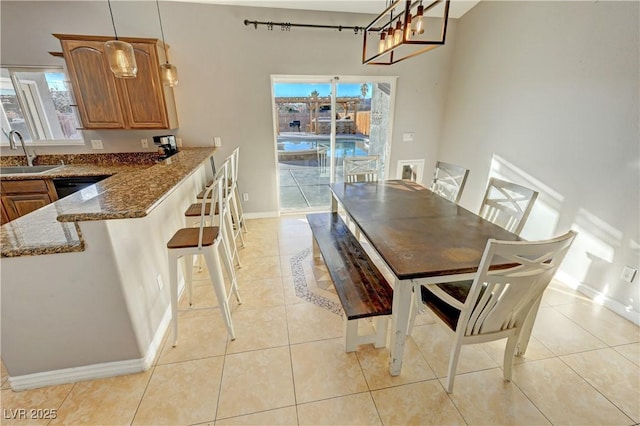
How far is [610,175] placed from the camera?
213cm

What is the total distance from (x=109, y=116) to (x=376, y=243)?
3.27m

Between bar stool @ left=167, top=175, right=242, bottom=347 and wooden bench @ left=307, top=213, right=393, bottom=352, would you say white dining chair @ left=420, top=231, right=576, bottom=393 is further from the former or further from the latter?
bar stool @ left=167, top=175, right=242, bottom=347

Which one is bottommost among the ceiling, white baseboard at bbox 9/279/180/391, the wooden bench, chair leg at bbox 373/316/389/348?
white baseboard at bbox 9/279/180/391

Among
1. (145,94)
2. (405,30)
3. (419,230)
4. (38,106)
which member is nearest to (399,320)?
(419,230)

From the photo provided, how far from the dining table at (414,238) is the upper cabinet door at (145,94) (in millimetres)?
2359

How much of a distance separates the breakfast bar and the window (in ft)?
7.44

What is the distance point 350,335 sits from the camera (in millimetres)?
1753

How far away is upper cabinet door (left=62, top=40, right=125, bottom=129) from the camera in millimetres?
2762

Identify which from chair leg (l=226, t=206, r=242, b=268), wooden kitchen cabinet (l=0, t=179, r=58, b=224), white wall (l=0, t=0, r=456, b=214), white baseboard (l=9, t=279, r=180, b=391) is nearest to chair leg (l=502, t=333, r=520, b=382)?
white baseboard (l=9, t=279, r=180, b=391)

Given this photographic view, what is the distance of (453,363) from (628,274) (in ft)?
5.75

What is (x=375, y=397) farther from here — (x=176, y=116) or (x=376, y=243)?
(x=176, y=116)

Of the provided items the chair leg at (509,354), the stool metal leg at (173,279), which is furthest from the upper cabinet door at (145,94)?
the chair leg at (509,354)

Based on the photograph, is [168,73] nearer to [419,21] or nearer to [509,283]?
[419,21]

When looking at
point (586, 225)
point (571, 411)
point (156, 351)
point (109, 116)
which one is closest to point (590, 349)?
point (571, 411)
